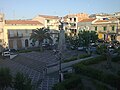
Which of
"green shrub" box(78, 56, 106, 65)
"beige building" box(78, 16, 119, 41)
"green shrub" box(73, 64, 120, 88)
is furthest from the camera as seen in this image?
"beige building" box(78, 16, 119, 41)

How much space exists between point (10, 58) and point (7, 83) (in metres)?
22.5

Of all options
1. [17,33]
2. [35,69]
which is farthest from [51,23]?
[35,69]

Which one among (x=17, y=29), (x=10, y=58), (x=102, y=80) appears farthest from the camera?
(x=17, y=29)

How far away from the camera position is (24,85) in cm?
1382

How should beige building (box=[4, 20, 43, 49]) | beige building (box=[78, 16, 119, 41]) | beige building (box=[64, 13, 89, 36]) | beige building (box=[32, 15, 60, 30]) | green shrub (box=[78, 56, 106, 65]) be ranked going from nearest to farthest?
1. green shrub (box=[78, 56, 106, 65])
2. beige building (box=[4, 20, 43, 49])
3. beige building (box=[78, 16, 119, 41])
4. beige building (box=[32, 15, 60, 30])
5. beige building (box=[64, 13, 89, 36])

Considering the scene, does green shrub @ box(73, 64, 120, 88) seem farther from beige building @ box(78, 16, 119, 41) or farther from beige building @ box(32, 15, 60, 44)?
beige building @ box(32, 15, 60, 44)

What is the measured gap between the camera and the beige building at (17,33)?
4678cm

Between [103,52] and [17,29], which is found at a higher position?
[17,29]

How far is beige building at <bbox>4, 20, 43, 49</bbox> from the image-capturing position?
153ft

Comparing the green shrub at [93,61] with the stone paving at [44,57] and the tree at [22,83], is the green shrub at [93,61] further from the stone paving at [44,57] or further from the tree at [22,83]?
the tree at [22,83]

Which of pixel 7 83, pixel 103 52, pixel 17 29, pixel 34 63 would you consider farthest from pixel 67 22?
pixel 7 83

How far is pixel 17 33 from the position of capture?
49.0 m

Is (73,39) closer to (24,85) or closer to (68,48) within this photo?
(68,48)

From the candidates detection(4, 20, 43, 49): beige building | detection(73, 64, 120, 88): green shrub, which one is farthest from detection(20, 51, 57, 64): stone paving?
detection(4, 20, 43, 49): beige building
